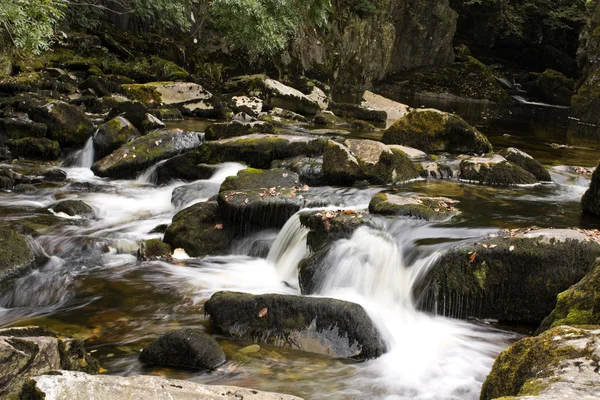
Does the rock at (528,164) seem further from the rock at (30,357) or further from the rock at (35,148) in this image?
the rock at (35,148)

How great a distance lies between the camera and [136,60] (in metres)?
24.0

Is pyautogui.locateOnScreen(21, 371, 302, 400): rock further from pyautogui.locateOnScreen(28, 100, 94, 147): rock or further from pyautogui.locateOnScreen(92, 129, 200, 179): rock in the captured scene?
pyautogui.locateOnScreen(28, 100, 94, 147): rock

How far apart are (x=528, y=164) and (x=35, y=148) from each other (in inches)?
456

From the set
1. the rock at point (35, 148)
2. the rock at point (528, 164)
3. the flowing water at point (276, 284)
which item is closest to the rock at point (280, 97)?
the rock at point (35, 148)

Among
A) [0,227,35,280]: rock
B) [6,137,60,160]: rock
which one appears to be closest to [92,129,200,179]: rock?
[6,137,60,160]: rock

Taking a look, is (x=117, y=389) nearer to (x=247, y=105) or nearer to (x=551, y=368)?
(x=551, y=368)

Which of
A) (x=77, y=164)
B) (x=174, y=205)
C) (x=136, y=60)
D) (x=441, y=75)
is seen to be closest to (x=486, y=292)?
(x=174, y=205)

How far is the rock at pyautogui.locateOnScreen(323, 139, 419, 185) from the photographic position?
10258 millimetres

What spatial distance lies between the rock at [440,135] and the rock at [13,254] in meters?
9.48

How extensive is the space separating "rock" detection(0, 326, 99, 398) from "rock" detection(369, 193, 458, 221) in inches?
199

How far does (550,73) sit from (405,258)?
38.0 meters

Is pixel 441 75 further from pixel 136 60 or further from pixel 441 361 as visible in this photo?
pixel 441 361

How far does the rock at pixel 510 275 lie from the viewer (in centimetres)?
605

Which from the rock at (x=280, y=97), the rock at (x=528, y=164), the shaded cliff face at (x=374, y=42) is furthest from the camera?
the shaded cliff face at (x=374, y=42)
